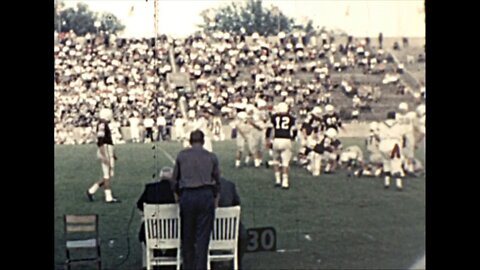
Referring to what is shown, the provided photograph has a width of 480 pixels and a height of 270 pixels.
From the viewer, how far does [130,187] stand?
14.9 ft

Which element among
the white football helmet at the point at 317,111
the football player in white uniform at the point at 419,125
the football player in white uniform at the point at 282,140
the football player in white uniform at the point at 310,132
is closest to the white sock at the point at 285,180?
the football player in white uniform at the point at 282,140

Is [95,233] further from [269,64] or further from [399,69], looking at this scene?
[399,69]

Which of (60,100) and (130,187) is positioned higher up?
(60,100)

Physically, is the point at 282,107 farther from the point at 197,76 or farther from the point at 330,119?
the point at 197,76

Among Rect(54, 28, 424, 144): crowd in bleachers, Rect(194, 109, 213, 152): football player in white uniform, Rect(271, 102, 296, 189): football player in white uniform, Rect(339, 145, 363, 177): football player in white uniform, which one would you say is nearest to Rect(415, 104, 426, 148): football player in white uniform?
Rect(54, 28, 424, 144): crowd in bleachers

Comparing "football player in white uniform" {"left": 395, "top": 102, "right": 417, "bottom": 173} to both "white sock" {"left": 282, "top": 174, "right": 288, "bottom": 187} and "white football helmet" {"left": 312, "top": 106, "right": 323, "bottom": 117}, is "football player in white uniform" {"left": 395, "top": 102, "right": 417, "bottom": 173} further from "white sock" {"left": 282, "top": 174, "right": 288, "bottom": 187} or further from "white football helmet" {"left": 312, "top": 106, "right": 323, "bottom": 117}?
"white sock" {"left": 282, "top": 174, "right": 288, "bottom": 187}

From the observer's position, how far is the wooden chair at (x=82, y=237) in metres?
4.46

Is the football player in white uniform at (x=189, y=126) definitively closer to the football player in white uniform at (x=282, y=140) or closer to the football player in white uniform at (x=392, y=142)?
the football player in white uniform at (x=282, y=140)

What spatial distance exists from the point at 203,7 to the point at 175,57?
267mm

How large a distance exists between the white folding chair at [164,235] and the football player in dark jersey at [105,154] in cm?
24

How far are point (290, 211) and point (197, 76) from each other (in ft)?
2.56

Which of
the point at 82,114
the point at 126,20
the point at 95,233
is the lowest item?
the point at 95,233
